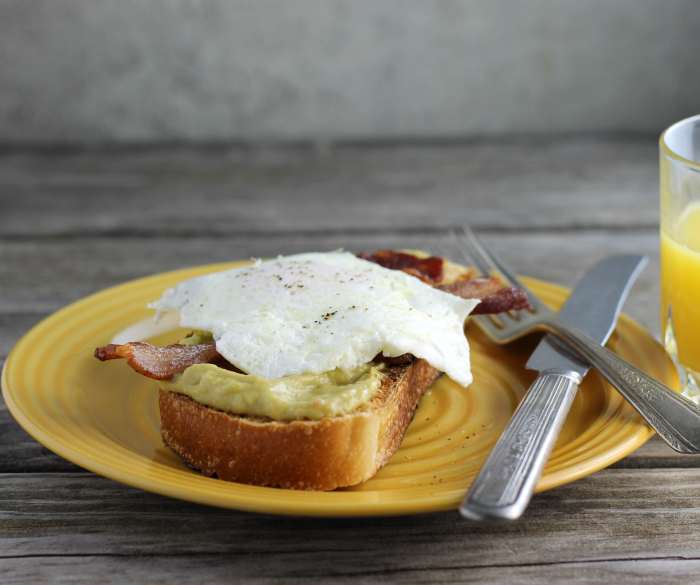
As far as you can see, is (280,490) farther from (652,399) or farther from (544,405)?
(652,399)

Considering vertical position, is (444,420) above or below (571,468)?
below

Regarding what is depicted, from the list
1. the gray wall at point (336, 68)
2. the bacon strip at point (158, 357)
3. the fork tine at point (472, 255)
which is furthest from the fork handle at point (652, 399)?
the gray wall at point (336, 68)

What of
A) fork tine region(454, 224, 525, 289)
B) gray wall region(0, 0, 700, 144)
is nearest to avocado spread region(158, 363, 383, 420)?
fork tine region(454, 224, 525, 289)

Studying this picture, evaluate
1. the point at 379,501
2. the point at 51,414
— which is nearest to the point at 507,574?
the point at 379,501

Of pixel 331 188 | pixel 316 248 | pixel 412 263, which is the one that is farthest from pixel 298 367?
pixel 331 188

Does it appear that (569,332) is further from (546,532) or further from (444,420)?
(546,532)

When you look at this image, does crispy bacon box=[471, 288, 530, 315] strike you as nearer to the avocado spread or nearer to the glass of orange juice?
the glass of orange juice

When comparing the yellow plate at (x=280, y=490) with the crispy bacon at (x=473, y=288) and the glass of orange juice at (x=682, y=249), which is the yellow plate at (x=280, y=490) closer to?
the glass of orange juice at (x=682, y=249)

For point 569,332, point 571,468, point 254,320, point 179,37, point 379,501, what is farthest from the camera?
point 179,37
